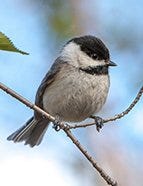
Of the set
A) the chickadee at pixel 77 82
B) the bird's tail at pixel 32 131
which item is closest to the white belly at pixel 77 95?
the chickadee at pixel 77 82

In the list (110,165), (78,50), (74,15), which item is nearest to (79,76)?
(78,50)

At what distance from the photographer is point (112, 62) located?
386 centimetres

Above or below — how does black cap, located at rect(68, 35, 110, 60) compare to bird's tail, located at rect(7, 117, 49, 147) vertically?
above

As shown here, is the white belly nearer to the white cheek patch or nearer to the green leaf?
the white cheek patch

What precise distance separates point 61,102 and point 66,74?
0.69 feet

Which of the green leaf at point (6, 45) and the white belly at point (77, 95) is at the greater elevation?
the green leaf at point (6, 45)

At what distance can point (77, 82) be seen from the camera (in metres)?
3.71

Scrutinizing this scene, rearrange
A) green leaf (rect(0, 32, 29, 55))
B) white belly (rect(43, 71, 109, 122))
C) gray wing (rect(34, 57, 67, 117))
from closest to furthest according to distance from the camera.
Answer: green leaf (rect(0, 32, 29, 55)), white belly (rect(43, 71, 109, 122)), gray wing (rect(34, 57, 67, 117))

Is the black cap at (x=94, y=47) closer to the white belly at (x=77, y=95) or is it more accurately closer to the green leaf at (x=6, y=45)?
the white belly at (x=77, y=95)

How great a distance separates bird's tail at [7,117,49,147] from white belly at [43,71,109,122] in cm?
51

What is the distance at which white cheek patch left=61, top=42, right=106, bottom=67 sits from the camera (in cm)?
388

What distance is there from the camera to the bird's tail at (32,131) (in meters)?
4.35

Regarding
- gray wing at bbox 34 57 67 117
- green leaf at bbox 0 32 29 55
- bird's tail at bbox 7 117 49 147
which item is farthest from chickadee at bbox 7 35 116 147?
green leaf at bbox 0 32 29 55

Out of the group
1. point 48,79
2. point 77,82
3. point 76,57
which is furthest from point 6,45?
point 48,79
